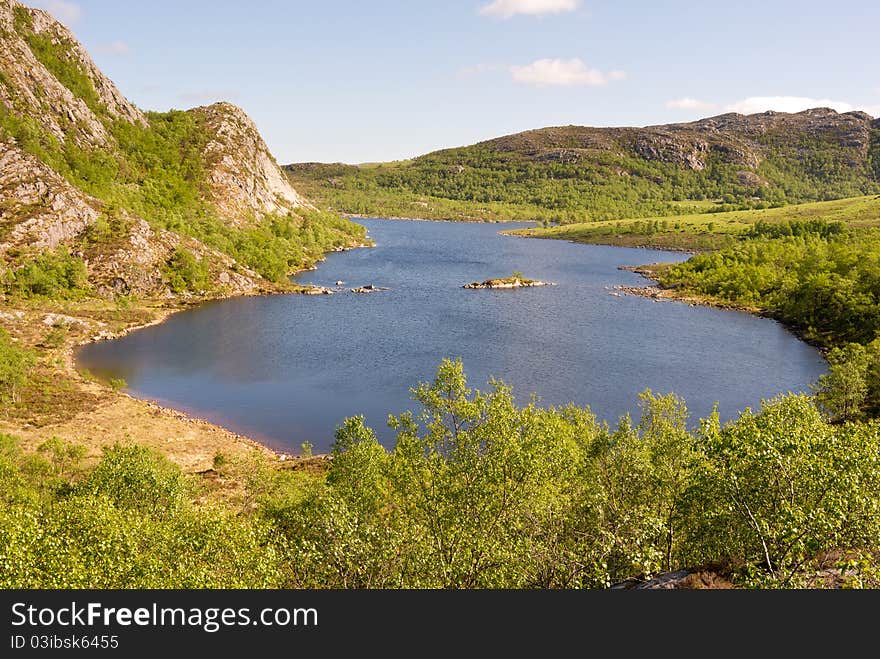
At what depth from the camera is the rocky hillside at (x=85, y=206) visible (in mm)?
126688

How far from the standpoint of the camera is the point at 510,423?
3011 centimetres

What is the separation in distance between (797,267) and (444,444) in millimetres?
158898

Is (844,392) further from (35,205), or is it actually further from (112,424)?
(35,205)

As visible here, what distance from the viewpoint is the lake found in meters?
79.3

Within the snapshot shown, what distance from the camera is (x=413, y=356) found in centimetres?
9994

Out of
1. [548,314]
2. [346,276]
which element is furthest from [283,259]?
[548,314]

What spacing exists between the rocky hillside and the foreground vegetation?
343ft

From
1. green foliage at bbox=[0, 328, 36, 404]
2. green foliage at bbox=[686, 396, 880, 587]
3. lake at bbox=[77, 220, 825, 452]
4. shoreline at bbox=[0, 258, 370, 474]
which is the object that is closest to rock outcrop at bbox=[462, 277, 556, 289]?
lake at bbox=[77, 220, 825, 452]

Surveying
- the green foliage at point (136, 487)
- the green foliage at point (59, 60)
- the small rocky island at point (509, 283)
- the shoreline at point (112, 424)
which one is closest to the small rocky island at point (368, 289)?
the small rocky island at point (509, 283)

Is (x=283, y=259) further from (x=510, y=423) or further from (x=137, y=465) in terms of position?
(x=510, y=423)

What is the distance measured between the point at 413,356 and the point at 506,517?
73032mm

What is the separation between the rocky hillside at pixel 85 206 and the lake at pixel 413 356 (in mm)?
18160

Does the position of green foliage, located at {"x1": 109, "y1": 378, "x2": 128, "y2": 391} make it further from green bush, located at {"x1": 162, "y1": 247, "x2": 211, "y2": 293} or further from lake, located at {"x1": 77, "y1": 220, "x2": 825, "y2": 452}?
green bush, located at {"x1": 162, "y1": 247, "x2": 211, "y2": 293}

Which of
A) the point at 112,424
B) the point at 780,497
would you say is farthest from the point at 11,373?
the point at 780,497
